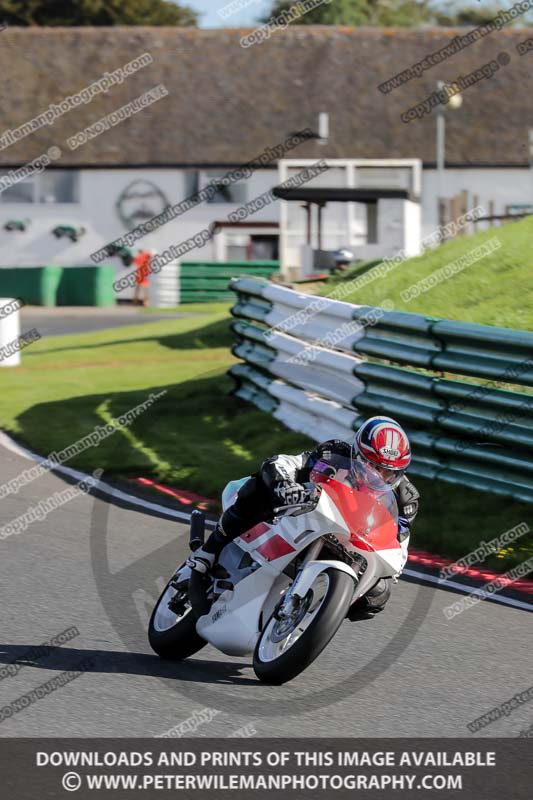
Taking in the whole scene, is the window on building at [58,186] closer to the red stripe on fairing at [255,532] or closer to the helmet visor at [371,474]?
the red stripe on fairing at [255,532]

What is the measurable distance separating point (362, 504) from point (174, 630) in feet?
4.04

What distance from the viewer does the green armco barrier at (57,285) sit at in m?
40.7

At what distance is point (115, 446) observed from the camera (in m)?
13.7

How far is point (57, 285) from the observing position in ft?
134

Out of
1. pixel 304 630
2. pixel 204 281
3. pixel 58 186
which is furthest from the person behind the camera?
pixel 58 186

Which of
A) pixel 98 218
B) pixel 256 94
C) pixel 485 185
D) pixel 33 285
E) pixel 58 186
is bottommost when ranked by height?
pixel 33 285

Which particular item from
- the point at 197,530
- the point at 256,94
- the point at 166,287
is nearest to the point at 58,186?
the point at 256,94

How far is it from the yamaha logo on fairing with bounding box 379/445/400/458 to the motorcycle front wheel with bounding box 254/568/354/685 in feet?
1.77

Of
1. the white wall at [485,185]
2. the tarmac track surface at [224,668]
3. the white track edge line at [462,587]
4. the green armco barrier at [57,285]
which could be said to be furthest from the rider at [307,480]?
the white wall at [485,185]

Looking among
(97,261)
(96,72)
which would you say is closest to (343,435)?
(97,261)

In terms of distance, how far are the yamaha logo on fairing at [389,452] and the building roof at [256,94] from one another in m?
42.5

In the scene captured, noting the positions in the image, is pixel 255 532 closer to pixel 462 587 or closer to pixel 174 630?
pixel 174 630
